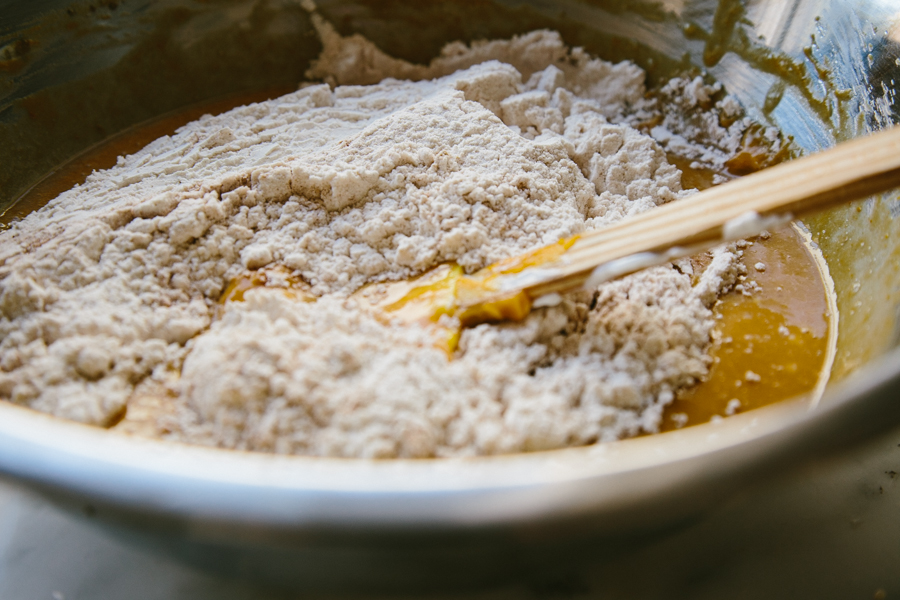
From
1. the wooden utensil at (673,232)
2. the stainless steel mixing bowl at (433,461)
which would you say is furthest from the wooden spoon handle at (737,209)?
the stainless steel mixing bowl at (433,461)

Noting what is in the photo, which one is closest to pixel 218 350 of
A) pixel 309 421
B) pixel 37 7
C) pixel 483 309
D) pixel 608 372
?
pixel 309 421

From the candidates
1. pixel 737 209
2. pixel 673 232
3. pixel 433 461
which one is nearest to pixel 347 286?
pixel 433 461

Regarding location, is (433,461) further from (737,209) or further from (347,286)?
(737,209)

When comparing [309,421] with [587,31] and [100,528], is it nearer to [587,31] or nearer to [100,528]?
[100,528]

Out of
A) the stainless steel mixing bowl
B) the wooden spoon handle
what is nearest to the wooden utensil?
the wooden spoon handle

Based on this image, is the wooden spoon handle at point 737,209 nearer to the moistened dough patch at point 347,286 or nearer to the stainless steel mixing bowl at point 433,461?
the moistened dough patch at point 347,286

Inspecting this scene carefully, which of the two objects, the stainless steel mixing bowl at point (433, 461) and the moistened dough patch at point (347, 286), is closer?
the stainless steel mixing bowl at point (433, 461)

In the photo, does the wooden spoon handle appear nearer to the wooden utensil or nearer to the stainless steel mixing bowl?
the wooden utensil
